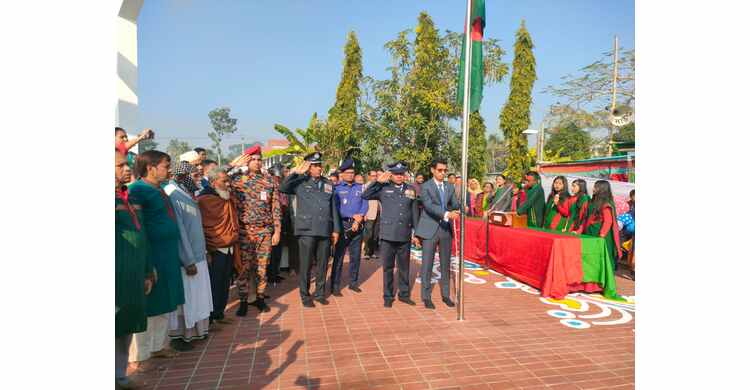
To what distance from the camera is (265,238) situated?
16.0ft

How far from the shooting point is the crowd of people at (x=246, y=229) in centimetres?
290

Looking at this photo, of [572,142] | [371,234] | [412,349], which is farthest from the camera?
[572,142]

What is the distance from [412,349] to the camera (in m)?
3.67

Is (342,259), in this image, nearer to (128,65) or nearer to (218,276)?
(218,276)

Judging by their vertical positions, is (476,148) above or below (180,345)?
above

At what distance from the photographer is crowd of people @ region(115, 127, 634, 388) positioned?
290cm

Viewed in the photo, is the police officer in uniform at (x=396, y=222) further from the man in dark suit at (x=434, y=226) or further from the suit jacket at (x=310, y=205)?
the suit jacket at (x=310, y=205)

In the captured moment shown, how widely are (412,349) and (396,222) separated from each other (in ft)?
6.21

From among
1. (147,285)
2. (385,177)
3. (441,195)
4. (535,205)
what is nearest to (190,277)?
(147,285)

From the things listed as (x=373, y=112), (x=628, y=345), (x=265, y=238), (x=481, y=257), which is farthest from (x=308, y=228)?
(x=373, y=112)

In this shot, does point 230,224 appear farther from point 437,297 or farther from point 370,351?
point 437,297

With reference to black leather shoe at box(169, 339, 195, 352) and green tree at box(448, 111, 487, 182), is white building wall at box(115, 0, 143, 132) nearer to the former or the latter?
black leather shoe at box(169, 339, 195, 352)

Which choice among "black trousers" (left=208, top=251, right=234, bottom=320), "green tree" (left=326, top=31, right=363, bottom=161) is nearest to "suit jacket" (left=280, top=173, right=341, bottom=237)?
"black trousers" (left=208, top=251, right=234, bottom=320)
